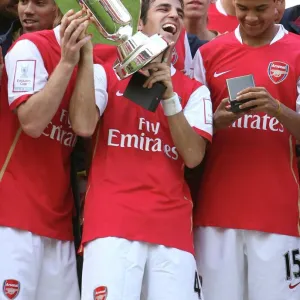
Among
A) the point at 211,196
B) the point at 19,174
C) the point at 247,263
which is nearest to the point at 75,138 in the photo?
the point at 19,174

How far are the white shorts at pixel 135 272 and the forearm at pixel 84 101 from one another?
490 millimetres

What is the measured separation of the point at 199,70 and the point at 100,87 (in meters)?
0.66

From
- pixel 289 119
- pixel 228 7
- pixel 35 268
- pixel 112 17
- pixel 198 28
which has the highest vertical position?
pixel 228 7

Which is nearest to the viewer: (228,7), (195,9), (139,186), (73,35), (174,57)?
(73,35)

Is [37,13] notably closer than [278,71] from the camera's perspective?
No

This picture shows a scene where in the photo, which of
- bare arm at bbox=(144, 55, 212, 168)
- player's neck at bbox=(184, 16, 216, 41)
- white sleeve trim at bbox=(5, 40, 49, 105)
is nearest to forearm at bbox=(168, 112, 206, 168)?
bare arm at bbox=(144, 55, 212, 168)

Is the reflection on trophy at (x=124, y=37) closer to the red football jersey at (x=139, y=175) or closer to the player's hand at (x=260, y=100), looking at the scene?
the red football jersey at (x=139, y=175)

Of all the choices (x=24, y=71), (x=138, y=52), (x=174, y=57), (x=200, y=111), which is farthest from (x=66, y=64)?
(x=174, y=57)

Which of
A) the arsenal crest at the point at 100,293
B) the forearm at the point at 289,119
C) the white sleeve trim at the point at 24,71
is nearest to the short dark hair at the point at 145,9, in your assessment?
the white sleeve trim at the point at 24,71

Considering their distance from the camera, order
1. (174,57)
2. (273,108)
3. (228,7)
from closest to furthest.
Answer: (273,108) < (174,57) < (228,7)

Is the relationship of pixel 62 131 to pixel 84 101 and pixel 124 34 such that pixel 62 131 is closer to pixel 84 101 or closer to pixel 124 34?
pixel 84 101

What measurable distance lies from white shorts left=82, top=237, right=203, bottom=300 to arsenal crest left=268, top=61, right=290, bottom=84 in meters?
0.99

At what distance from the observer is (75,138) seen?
4117 mm

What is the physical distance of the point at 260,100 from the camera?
12.8 ft
